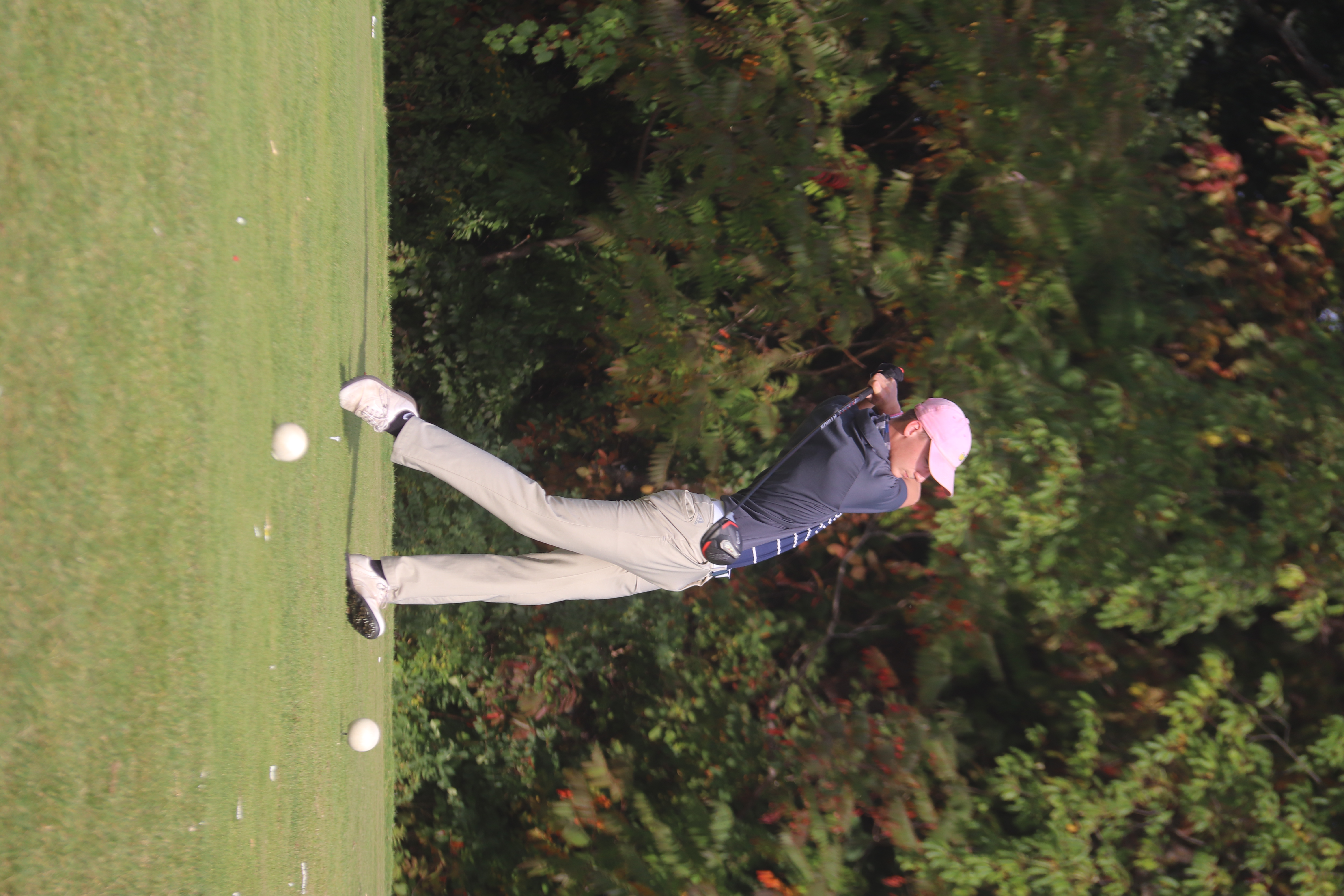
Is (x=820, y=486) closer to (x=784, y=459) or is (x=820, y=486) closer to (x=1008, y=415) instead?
(x=784, y=459)

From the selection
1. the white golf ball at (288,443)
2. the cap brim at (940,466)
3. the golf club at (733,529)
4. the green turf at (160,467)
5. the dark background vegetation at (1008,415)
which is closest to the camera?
the green turf at (160,467)

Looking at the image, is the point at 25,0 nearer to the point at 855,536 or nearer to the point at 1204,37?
the point at 855,536

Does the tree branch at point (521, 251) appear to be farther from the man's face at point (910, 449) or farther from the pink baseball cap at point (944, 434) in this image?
the pink baseball cap at point (944, 434)

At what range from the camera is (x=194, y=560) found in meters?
2.71

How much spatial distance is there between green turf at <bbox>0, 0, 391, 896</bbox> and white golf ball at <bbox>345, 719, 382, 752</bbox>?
6.2 inches

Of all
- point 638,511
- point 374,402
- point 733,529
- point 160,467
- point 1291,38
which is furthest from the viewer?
point 1291,38

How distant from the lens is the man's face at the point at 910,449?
417cm

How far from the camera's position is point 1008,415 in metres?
6.26

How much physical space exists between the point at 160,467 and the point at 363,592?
64.5 inches

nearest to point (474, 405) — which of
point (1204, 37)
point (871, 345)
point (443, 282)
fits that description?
point (443, 282)

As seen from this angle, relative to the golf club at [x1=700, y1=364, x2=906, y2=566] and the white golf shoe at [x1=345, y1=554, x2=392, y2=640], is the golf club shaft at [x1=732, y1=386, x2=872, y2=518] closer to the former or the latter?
the golf club at [x1=700, y1=364, x2=906, y2=566]

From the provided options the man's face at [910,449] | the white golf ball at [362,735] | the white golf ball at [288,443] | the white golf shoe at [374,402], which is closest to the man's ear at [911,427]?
the man's face at [910,449]

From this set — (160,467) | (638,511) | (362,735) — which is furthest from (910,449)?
(160,467)

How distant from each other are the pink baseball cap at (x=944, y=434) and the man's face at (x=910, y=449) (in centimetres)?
3
